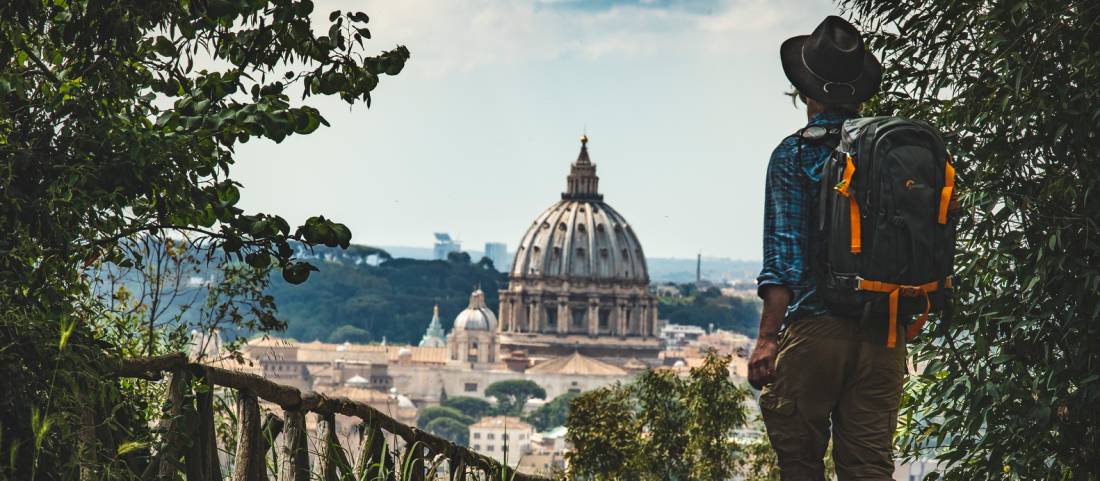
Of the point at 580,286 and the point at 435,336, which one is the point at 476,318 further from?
the point at 435,336

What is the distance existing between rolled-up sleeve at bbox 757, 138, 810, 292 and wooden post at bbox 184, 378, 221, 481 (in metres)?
1.19

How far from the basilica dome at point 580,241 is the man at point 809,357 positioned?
110 m

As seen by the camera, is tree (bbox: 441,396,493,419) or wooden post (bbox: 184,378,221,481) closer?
wooden post (bbox: 184,378,221,481)

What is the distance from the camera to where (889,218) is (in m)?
3.69

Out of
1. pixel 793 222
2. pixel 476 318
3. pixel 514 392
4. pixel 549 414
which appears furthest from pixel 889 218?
pixel 476 318

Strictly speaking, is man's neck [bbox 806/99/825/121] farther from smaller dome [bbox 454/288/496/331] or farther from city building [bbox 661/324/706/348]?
city building [bbox 661/324/706/348]

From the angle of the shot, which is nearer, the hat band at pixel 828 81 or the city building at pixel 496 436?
the hat band at pixel 828 81

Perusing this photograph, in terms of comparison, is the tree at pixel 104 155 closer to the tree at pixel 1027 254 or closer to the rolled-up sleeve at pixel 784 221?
the rolled-up sleeve at pixel 784 221

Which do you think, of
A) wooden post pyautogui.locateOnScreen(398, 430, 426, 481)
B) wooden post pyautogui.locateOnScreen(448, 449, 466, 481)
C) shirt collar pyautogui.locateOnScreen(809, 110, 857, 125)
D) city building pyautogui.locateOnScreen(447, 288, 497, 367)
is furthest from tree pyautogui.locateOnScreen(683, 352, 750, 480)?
city building pyautogui.locateOnScreen(447, 288, 497, 367)

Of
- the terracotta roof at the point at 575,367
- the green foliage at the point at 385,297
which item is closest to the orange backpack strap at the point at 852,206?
the terracotta roof at the point at 575,367

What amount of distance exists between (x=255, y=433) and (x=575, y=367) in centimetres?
10979

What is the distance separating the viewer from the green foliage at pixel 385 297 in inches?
5999

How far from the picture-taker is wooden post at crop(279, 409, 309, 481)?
396cm

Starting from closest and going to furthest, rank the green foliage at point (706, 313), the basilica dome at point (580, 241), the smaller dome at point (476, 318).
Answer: the basilica dome at point (580, 241) < the smaller dome at point (476, 318) < the green foliage at point (706, 313)
